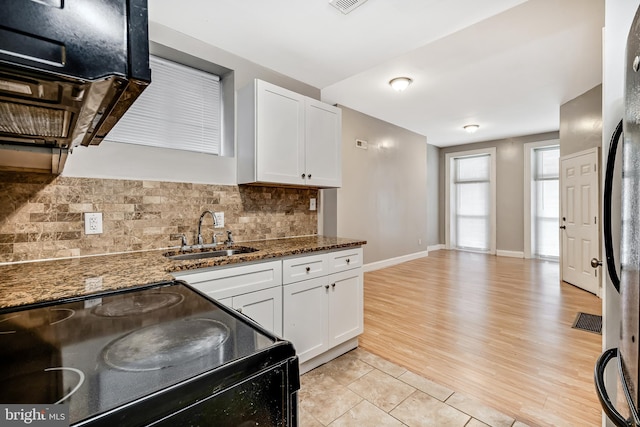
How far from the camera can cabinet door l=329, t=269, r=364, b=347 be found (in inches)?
90.7

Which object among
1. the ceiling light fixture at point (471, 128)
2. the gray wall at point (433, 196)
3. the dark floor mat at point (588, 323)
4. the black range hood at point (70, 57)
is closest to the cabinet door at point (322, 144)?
the black range hood at point (70, 57)

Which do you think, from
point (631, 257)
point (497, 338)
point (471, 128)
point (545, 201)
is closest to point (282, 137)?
point (631, 257)

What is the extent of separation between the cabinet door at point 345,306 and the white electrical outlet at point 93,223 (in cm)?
152

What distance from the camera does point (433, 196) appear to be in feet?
25.2

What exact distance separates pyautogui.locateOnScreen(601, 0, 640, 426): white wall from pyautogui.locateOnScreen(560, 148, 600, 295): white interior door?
3.43 metres

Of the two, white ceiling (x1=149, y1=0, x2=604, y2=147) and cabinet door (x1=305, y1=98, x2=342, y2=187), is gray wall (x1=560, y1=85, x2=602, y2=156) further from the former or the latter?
cabinet door (x1=305, y1=98, x2=342, y2=187)

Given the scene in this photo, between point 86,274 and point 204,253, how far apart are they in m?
0.87

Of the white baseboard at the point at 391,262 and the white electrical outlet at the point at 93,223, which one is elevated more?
the white electrical outlet at the point at 93,223

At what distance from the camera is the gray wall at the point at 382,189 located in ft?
15.9

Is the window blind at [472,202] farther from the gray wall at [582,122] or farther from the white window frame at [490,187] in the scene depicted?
the gray wall at [582,122]

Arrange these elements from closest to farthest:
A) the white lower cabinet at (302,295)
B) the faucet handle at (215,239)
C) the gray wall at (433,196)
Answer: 1. the white lower cabinet at (302,295)
2. the faucet handle at (215,239)
3. the gray wall at (433,196)

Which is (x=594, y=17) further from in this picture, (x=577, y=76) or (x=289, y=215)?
(x=289, y=215)

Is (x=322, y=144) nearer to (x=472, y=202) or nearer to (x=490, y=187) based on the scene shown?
(x=490, y=187)

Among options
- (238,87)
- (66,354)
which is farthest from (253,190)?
(66,354)
